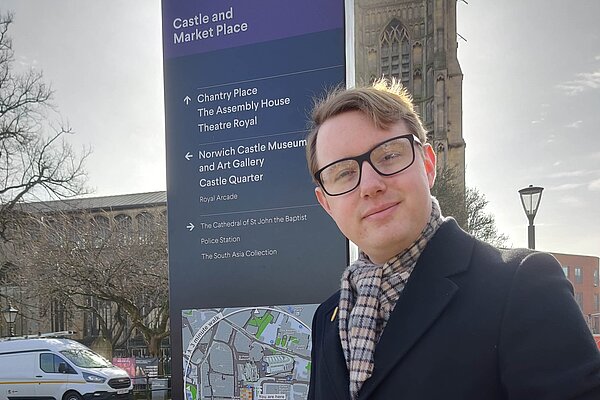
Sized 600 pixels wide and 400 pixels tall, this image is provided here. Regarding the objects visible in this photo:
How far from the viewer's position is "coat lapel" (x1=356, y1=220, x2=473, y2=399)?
1185 mm

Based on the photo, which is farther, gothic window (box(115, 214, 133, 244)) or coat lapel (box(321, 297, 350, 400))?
gothic window (box(115, 214, 133, 244))

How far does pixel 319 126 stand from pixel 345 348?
57 centimetres

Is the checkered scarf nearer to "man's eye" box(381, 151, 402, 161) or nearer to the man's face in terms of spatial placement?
the man's face

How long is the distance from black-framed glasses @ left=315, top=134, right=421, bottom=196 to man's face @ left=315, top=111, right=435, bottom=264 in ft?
0.04

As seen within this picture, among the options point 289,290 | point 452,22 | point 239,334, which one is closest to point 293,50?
point 289,290

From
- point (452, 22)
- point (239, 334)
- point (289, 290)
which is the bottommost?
point (239, 334)

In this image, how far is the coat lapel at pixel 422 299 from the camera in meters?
1.18

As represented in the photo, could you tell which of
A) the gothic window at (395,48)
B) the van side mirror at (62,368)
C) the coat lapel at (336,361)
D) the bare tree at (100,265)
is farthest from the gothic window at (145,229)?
the gothic window at (395,48)

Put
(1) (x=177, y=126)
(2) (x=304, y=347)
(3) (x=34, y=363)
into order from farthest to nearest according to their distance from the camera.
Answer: (3) (x=34, y=363) < (1) (x=177, y=126) < (2) (x=304, y=347)

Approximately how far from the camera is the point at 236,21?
354cm

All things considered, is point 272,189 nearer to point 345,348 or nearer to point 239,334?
point 239,334

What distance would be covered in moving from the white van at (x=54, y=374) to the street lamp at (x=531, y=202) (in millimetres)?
12726

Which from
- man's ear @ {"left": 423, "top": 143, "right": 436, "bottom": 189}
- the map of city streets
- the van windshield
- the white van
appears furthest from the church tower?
man's ear @ {"left": 423, "top": 143, "right": 436, "bottom": 189}

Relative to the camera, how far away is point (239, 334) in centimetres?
346
